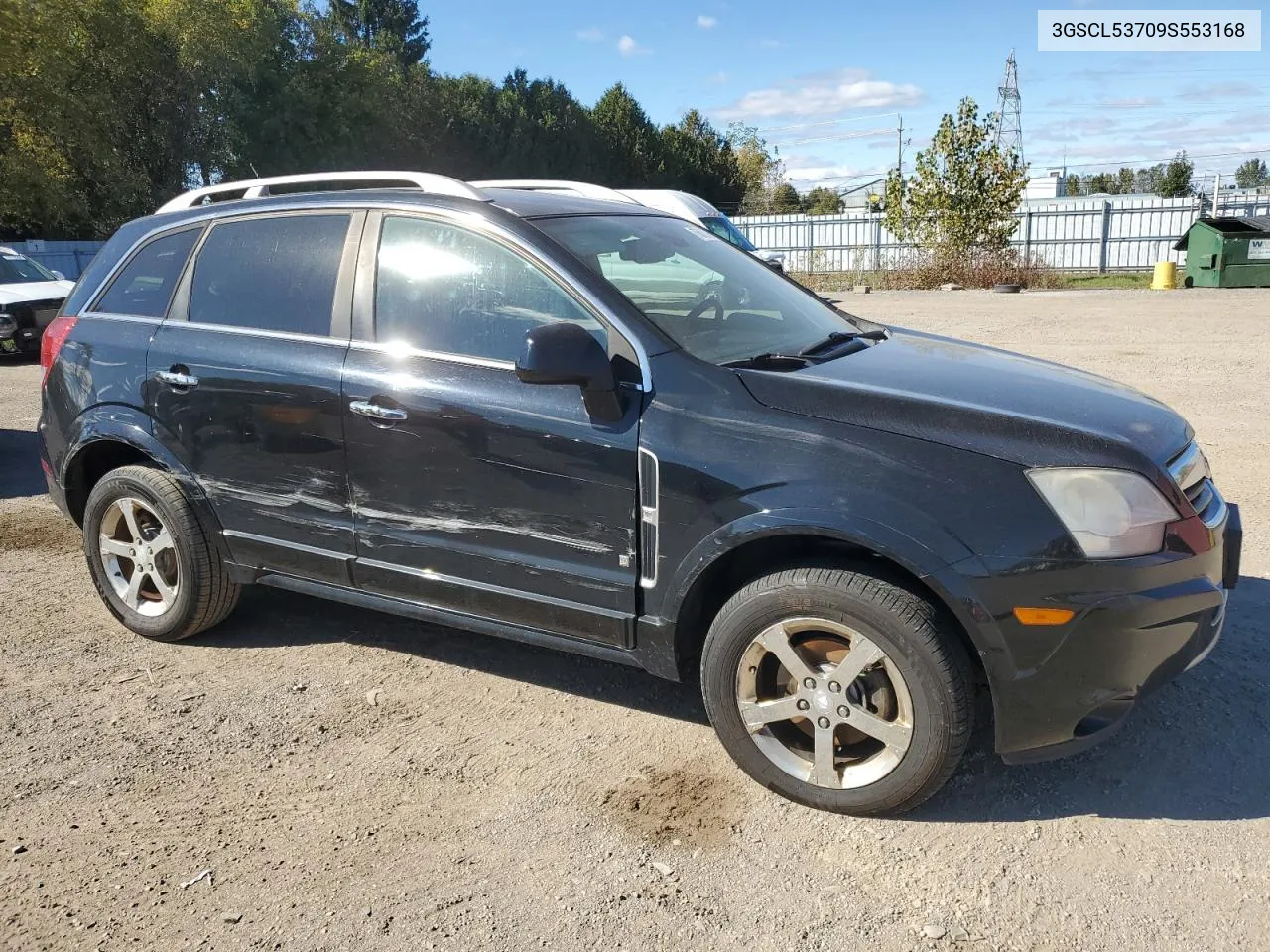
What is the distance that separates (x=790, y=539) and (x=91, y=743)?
8.33 feet

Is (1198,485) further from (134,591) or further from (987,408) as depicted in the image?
(134,591)

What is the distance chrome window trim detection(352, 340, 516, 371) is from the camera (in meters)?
3.39

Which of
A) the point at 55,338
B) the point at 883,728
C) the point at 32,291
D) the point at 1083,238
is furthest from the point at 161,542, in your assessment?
the point at 1083,238

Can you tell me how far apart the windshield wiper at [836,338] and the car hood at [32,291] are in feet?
42.6

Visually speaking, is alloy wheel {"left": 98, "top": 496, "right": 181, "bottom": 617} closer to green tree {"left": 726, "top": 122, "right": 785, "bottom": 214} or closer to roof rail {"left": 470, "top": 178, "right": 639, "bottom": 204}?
roof rail {"left": 470, "top": 178, "right": 639, "bottom": 204}

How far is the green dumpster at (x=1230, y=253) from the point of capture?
68.9 ft

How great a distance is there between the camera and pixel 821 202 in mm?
71062

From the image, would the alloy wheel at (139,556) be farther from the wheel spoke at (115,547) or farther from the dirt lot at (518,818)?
the dirt lot at (518,818)

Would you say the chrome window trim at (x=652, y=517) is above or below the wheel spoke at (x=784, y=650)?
above

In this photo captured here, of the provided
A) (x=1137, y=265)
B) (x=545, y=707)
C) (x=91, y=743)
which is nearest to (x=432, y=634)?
(x=545, y=707)

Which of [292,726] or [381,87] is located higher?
[381,87]

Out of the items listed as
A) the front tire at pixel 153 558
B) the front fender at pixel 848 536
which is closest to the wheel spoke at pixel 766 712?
the front fender at pixel 848 536

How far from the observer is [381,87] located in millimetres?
47594

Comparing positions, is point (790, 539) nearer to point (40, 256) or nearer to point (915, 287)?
point (915, 287)
